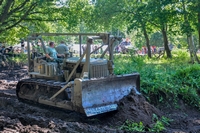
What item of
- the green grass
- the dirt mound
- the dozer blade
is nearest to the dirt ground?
the dirt mound

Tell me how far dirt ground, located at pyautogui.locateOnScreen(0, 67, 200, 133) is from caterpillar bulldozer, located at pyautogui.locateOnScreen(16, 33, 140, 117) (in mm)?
251

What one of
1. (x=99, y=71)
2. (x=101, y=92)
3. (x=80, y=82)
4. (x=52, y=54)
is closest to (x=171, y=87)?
(x=99, y=71)

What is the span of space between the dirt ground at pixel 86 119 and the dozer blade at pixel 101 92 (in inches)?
9.7

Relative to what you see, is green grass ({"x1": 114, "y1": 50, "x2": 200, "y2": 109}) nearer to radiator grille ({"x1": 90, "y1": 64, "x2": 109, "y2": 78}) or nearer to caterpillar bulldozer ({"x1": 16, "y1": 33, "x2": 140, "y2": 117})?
caterpillar bulldozer ({"x1": 16, "y1": 33, "x2": 140, "y2": 117})

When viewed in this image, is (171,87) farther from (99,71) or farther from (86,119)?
(86,119)

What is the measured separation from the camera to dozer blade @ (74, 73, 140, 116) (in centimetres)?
761

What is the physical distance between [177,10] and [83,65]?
44.6ft

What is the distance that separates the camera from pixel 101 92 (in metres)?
8.15

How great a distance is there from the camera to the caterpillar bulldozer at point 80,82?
773 centimetres

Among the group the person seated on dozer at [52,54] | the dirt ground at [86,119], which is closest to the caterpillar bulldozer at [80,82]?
the person seated on dozer at [52,54]

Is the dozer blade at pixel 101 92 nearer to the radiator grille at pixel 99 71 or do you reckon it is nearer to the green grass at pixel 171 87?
the radiator grille at pixel 99 71

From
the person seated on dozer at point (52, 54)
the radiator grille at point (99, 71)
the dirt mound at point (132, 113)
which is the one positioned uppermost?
the person seated on dozer at point (52, 54)

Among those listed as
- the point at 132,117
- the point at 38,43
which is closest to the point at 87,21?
the point at 38,43

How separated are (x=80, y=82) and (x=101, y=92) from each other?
0.81 m
